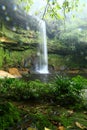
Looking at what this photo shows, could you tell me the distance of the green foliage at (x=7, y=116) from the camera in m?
3.66

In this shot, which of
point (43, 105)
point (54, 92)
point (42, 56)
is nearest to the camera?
point (43, 105)

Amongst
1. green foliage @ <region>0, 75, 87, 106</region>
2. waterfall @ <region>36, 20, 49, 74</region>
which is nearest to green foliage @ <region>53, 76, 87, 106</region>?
green foliage @ <region>0, 75, 87, 106</region>

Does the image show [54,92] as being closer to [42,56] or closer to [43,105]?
[43,105]

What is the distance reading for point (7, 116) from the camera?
3785 mm

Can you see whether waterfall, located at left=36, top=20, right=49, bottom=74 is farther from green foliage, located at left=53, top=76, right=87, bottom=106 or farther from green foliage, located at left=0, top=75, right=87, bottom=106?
green foliage, located at left=53, top=76, right=87, bottom=106

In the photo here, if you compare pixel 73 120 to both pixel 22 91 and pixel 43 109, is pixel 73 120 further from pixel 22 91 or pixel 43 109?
pixel 22 91

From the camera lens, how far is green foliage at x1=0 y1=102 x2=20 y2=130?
12.0 ft

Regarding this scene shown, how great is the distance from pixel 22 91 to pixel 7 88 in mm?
531

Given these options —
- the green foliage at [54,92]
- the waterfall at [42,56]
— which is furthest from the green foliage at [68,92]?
the waterfall at [42,56]

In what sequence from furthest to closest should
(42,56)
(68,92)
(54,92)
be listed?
(42,56) → (54,92) → (68,92)

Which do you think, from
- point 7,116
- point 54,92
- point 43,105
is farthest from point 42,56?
point 7,116

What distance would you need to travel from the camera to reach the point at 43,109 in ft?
15.5

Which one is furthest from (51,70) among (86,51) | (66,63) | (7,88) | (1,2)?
(7,88)

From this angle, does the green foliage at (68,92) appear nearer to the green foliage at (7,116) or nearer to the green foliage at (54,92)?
the green foliage at (54,92)
